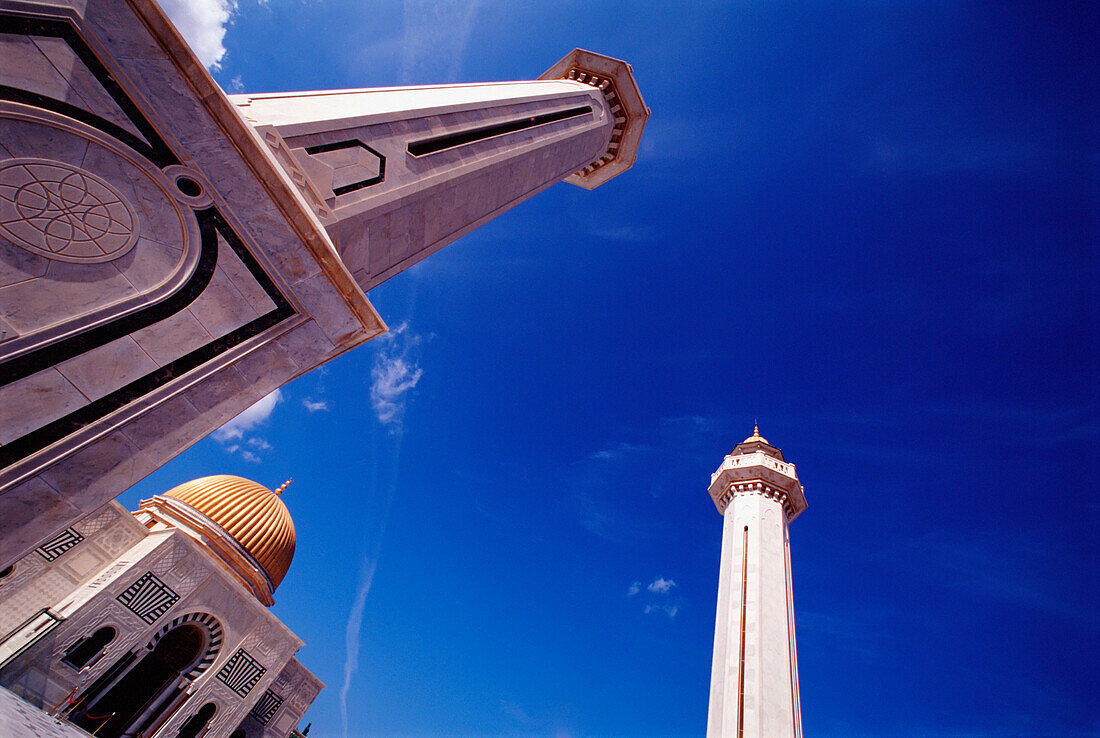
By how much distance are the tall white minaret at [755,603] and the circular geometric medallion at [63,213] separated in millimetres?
16408

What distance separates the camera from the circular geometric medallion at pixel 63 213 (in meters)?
3.90

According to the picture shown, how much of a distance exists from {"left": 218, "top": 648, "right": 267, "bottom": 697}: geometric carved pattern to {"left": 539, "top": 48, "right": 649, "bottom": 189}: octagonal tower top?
20.7m

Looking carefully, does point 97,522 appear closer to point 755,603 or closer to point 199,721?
point 199,721

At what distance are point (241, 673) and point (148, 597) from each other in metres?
4.24

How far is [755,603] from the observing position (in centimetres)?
1579

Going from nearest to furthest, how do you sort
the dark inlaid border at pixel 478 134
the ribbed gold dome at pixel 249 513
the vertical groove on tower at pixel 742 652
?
1. the dark inlaid border at pixel 478 134
2. the vertical groove on tower at pixel 742 652
3. the ribbed gold dome at pixel 249 513

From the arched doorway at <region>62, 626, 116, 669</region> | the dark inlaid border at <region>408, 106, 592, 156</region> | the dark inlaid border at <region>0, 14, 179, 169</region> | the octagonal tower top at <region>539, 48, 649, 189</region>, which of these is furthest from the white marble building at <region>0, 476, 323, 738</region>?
the octagonal tower top at <region>539, 48, 649, 189</region>

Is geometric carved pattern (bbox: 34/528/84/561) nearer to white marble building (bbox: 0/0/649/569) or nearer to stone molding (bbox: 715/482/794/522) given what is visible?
white marble building (bbox: 0/0/649/569)

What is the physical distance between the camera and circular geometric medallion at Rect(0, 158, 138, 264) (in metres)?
3.90

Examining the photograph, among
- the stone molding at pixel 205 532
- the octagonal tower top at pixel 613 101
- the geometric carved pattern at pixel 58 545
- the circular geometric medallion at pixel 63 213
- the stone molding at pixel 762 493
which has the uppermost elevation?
the octagonal tower top at pixel 613 101

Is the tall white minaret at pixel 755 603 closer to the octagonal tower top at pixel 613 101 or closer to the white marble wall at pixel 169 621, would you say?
the octagonal tower top at pixel 613 101

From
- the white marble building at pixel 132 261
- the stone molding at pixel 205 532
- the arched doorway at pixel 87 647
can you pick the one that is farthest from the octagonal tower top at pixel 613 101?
the arched doorway at pixel 87 647

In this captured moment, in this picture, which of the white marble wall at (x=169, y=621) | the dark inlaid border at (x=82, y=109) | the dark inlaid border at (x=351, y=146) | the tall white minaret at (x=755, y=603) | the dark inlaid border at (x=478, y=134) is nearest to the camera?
the dark inlaid border at (x=82, y=109)

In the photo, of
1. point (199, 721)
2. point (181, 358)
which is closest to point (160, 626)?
point (199, 721)
